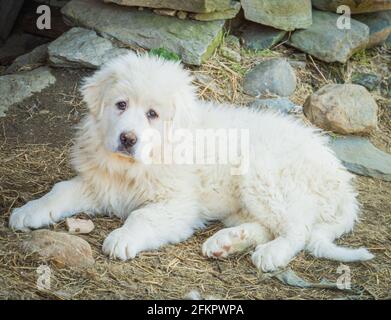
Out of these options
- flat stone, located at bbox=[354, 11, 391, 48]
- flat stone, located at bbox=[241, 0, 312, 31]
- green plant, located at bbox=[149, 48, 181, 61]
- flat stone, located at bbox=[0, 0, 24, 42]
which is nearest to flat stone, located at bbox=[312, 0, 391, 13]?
flat stone, located at bbox=[354, 11, 391, 48]

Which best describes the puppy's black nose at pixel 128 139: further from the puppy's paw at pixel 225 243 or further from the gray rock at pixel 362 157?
the gray rock at pixel 362 157

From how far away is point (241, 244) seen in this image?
4.25 meters

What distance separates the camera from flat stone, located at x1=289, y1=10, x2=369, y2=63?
6.68 metres

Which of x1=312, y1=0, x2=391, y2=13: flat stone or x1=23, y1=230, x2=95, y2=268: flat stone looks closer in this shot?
x1=23, y1=230, x2=95, y2=268: flat stone

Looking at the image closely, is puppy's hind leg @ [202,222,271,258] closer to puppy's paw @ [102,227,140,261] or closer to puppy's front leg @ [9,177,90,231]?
puppy's paw @ [102,227,140,261]

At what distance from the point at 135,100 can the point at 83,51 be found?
2.11 meters

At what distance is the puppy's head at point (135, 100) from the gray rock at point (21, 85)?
1.71 meters

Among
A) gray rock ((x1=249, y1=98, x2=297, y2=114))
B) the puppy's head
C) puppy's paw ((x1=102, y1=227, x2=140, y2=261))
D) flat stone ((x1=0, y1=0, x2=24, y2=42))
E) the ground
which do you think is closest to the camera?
the ground

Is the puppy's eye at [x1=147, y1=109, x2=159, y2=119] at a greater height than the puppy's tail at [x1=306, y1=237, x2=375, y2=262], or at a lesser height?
greater

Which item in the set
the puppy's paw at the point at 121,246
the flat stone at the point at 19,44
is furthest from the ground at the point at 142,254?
the flat stone at the point at 19,44

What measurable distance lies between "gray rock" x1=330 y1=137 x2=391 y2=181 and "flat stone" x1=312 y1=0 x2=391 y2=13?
1.55 metres
